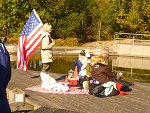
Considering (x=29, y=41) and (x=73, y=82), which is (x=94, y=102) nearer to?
(x=73, y=82)

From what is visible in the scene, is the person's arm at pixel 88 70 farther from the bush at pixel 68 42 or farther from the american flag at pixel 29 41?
the bush at pixel 68 42

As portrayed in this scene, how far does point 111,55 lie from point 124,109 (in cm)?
2080

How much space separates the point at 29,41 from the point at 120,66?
11.3 metres

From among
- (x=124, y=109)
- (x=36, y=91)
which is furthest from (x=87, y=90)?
(x=124, y=109)

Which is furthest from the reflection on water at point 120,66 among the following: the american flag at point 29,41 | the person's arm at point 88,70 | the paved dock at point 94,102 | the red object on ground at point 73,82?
the paved dock at point 94,102

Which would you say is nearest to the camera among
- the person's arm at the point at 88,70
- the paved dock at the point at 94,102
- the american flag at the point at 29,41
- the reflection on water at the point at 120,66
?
the paved dock at the point at 94,102

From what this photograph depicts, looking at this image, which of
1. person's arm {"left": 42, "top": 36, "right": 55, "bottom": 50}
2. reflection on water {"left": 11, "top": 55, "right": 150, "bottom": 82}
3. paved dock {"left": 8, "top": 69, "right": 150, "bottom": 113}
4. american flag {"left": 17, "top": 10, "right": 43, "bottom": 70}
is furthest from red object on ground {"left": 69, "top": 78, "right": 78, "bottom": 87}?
reflection on water {"left": 11, "top": 55, "right": 150, "bottom": 82}

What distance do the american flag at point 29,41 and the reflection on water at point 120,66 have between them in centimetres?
658

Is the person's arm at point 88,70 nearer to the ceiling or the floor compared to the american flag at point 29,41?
nearer to the floor

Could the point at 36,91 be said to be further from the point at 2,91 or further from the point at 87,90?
the point at 2,91

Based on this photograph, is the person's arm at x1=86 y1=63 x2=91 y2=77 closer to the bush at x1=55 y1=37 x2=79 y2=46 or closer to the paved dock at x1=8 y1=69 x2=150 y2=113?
the paved dock at x1=8 y1=69 x2=150 y2=113

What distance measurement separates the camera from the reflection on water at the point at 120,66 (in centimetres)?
1995

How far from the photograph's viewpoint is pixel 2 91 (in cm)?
310

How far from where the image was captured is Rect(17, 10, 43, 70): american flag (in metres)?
13.1
